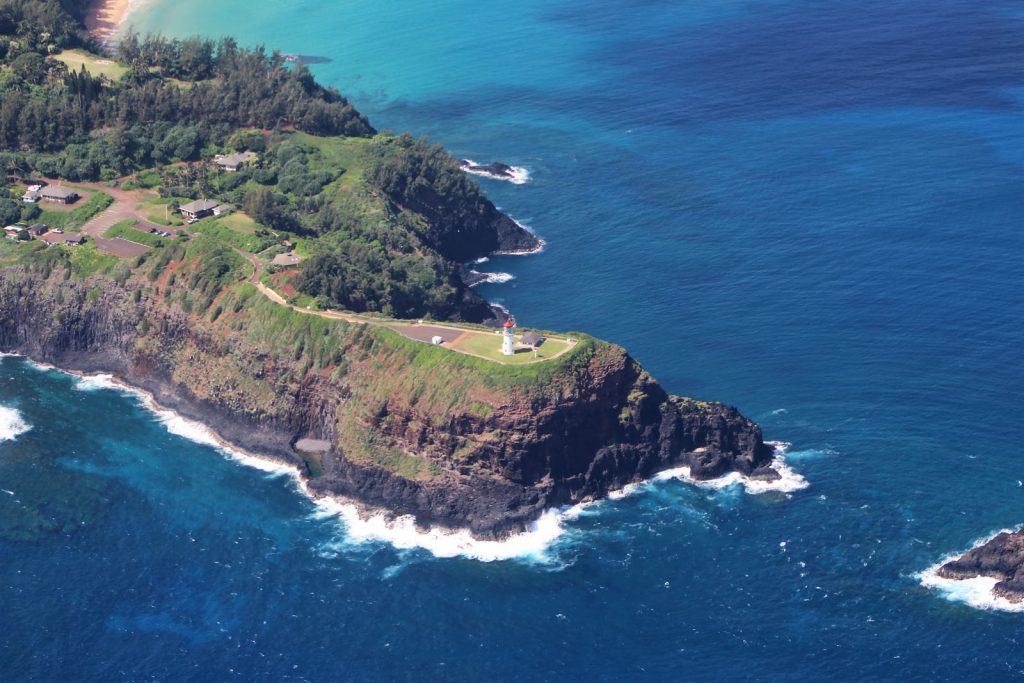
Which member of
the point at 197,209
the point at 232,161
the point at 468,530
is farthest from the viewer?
the point at 232,161

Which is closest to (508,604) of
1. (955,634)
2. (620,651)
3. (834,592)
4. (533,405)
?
(620,651)

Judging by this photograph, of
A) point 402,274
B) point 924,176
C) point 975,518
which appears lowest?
point 975,518

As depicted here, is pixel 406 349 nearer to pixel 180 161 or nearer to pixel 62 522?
pixel 62 522

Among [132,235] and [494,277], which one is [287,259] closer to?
[132,235]

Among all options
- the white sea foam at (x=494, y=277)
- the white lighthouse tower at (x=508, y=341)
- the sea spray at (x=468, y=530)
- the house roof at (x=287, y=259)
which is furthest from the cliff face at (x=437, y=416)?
the white sea foam at (x=494, y=277)

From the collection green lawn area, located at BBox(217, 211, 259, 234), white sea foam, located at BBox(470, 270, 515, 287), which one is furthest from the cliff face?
white sea foam, located at BBox(470, 270, 515, 287)

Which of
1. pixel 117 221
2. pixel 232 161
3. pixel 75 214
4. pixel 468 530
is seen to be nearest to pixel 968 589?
pixel 468 530

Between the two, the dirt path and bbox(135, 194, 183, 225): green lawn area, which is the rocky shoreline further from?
bbox(135, 194, 183, 225): green lawn area
